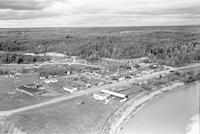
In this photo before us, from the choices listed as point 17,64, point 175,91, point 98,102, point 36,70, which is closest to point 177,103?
point 175,91

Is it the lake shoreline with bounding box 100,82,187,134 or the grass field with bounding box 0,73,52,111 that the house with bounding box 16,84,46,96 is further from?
the lake shoreline with bounding box 100,82,187,134

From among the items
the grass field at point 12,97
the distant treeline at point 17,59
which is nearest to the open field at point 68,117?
the grass field at point 12,97

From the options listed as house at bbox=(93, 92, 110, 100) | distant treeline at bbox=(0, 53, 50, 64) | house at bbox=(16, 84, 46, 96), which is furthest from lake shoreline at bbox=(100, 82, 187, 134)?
distant treeline at bbox=(0, 53, 50, 64)

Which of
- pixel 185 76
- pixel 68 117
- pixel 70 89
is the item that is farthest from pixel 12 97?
pixel 185 76

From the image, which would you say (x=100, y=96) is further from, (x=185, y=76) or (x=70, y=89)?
(x=185, y=76)

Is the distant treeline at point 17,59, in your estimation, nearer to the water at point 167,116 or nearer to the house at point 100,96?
the house at point 100,96

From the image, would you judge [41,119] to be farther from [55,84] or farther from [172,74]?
[172,74]

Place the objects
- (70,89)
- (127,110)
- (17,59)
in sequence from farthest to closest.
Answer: (17,59) < (70,89) < (127,110)
